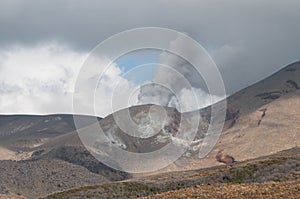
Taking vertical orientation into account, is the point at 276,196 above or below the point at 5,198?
below

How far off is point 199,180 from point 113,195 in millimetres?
16534

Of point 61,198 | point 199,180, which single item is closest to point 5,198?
point 61,198

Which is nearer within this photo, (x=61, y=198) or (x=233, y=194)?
(x=233, y=194)

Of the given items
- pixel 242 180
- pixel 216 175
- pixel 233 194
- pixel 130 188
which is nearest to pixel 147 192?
pixel 130 188

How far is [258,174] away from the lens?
9144 centimetres

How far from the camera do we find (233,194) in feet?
168

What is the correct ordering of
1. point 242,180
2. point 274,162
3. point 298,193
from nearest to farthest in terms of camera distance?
point 298,193, point 242,180, point 274,162

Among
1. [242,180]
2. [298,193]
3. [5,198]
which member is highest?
[5,198]

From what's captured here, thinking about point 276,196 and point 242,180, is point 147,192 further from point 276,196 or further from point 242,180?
point 276,196

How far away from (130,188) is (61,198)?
14818mm

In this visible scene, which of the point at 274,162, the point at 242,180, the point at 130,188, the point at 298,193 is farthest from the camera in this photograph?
the point at 130,188

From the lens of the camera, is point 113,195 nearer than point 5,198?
→ Yes

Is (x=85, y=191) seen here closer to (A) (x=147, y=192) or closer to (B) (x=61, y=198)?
(B) (x=61, y=198)

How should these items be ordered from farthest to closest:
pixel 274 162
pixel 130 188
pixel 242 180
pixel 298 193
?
1. pixel 130 188
2. pixel 274 162
3. pixel 242 180
4. pixel 298 193
